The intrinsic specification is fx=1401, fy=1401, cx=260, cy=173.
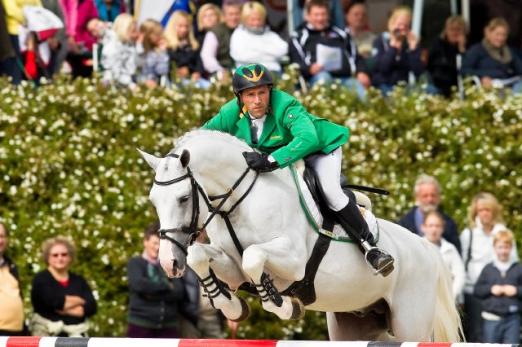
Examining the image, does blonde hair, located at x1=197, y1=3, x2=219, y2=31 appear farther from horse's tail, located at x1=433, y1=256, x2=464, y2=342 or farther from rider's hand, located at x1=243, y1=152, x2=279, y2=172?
rider's hand, located at x1=243, y1=152, x2=279, y2=172

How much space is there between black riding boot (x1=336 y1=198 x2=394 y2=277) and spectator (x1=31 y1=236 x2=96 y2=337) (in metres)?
3.85

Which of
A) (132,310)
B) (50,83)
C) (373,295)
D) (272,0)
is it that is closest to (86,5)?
(50,83)

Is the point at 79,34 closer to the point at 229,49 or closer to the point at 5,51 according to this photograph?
the point at 5,51

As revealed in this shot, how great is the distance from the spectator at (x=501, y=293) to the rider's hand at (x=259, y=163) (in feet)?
15.4

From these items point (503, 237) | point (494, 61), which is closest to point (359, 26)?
point (494, 61)

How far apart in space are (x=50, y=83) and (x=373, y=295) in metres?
6.78

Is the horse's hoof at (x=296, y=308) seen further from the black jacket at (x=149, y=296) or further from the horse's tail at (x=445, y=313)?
the black jacket at (x=149, y=296)

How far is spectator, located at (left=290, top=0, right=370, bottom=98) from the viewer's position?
Answer: 52.1ft

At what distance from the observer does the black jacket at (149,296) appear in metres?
13.0

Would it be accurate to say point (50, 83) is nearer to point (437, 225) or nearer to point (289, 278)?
point (437, 225)

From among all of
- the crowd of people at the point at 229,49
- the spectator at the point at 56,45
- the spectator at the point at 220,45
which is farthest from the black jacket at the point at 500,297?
the spectator at the point at 56,45

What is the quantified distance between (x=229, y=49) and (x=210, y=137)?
22.5 ft

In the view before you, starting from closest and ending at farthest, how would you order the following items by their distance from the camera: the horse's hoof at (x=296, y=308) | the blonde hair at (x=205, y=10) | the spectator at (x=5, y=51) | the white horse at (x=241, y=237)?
the white horse at (x=241, y=237), the horse's hoof at (x=296, y=308), the spectator at (x=5, y=51), the blonde hair at (x=205, y=10)

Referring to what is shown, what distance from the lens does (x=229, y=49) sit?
15.9 meters
